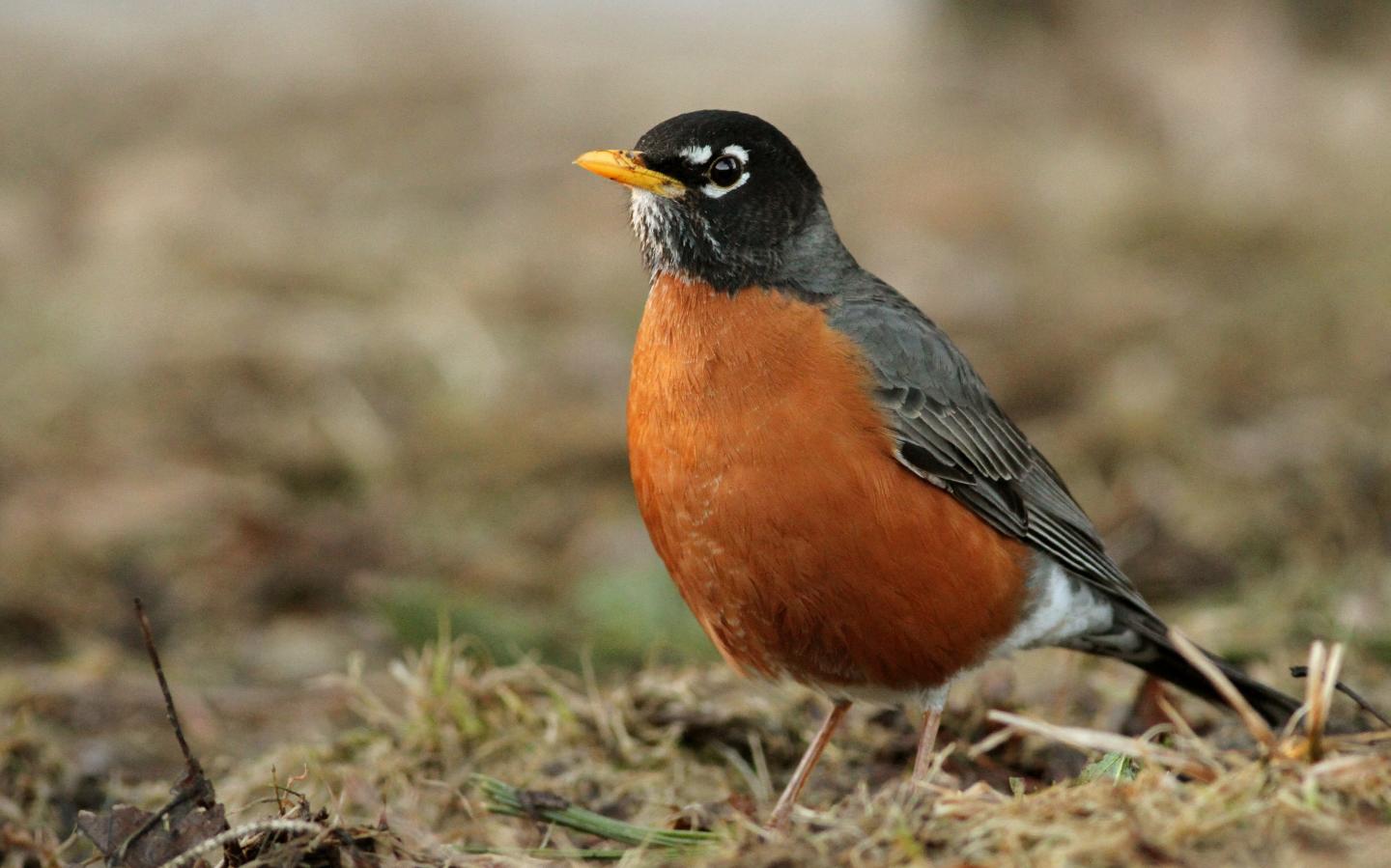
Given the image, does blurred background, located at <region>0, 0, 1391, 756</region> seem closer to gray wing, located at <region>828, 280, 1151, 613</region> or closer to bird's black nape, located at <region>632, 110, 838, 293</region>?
gray wing, located at <region>828, 280, 1151, 613</region>

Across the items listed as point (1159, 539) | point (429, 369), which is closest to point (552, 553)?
point (429, 369)

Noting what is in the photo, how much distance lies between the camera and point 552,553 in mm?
7227

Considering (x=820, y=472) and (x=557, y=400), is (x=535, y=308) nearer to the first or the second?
(x=557, y=400)

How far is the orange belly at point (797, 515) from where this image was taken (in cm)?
413

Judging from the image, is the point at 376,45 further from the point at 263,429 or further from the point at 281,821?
the point at 281,821

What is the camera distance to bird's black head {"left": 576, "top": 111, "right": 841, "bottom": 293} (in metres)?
4.66

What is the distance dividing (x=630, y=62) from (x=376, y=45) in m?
2.68

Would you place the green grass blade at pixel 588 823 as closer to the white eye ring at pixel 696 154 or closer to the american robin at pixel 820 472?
the american robin at pixel 820 472

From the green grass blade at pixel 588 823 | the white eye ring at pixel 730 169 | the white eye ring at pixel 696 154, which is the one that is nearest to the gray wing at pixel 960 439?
the white eye ring at pixel 730 169

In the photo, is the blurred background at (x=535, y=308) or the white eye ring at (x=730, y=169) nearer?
the white eye ring at (x=730, y=169)

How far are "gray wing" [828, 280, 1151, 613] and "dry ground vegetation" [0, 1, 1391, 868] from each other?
21.2 inches

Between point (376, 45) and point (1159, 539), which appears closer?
point (1159, 539)

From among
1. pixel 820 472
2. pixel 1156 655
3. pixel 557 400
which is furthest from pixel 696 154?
Result: pixel 557 400

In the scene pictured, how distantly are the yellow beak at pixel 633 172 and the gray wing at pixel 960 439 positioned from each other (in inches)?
25.5
